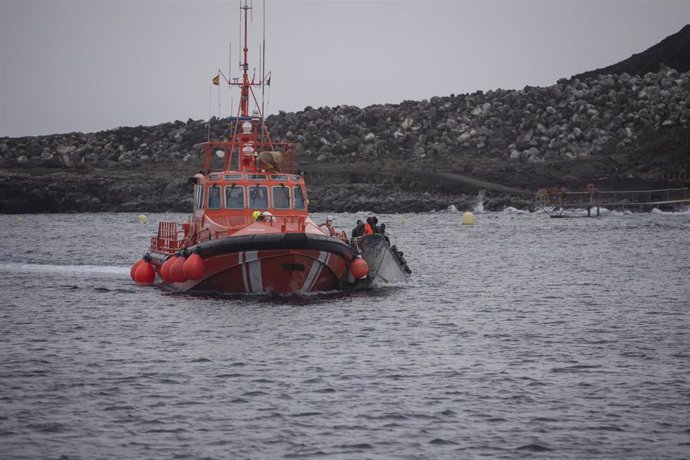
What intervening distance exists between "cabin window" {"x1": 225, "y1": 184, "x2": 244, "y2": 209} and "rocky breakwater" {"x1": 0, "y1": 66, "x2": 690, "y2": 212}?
69174mm

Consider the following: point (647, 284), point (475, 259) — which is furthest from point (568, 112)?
point (647, 284)

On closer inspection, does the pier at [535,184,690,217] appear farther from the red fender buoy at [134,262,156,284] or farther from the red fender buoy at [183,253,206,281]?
the red fender buoy at [183,253,206,281]

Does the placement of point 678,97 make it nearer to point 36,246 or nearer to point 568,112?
point 568,112

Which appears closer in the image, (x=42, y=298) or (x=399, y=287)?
(x=42, y=298)

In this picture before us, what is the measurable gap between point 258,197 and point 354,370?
1115 cm

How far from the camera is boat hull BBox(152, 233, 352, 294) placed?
2639 centimetres

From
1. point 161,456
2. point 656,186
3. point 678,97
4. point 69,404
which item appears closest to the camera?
point 161,456

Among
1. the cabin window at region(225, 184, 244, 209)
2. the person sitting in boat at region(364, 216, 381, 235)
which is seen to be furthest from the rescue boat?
the person sitting in boat at region(364, 216, 381, 235)

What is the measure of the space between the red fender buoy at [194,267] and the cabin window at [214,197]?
2623 mm

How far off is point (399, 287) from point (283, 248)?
739cm

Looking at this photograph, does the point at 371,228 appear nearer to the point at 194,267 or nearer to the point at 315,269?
the point at 315,269

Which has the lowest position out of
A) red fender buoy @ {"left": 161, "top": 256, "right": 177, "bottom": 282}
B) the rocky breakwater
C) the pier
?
red fender buoy @ {"left": 161, "top": 256, "right": 177, "bottom": 282}

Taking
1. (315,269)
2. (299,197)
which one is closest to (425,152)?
(299,197)

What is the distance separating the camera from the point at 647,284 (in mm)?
34062
